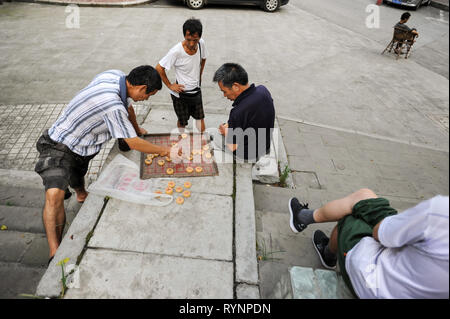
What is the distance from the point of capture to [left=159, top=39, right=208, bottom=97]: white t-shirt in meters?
3.50

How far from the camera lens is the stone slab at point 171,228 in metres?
2.37

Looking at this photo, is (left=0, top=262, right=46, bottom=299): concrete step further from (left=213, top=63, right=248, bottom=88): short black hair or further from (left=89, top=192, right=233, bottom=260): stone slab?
(left=213, top=63, right=248, bottom=88): short black hair

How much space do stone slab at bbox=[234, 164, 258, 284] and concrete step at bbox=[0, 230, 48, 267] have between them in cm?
204

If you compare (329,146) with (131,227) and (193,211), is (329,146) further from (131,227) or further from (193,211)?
(131,227)

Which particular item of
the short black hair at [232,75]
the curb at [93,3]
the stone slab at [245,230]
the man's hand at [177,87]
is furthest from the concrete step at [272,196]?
the curb at [93,3]

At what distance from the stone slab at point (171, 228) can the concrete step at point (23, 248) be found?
913mm

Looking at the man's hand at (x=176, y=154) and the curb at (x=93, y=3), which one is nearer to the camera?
the man's hand at (x=176, y=154)

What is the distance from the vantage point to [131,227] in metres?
2.52

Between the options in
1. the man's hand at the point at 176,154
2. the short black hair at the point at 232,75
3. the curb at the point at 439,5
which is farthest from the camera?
the curb at the point at 439,5

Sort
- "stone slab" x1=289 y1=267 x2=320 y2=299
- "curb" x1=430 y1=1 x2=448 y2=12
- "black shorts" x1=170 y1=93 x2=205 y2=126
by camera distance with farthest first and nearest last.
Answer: "curb" x1=430 y1=1 x2=448 y2=12 < "black shorts" x1=170 y1=93 x2=205 y2=126 < "stone slab" x1=289 y1=267 x2=320 y2=299

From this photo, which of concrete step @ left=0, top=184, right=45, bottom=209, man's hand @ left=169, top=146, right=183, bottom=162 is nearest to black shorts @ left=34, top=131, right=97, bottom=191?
man's hand @ left=169, top=146, right=183, bottom=162

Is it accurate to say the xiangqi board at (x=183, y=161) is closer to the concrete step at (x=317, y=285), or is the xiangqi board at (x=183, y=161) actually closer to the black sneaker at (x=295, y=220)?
the black sneaker at (x=295, y=220)

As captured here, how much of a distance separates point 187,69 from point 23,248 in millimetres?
2890

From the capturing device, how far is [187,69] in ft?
11.9
